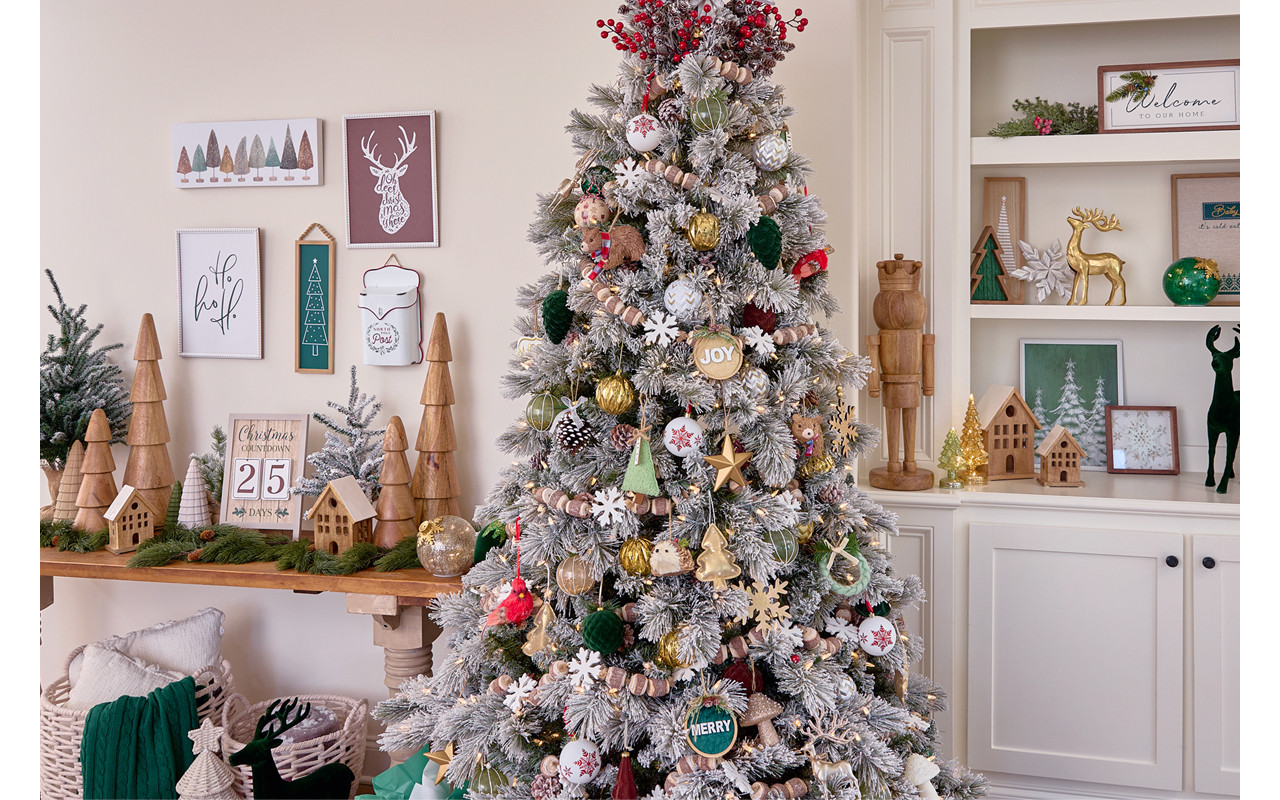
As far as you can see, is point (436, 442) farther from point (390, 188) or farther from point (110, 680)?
point (110, 680)

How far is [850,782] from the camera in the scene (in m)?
1.45

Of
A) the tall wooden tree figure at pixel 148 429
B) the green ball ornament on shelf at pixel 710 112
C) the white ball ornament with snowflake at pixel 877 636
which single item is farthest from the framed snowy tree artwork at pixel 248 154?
the white ball ornament with snowflake at pixel 877 636

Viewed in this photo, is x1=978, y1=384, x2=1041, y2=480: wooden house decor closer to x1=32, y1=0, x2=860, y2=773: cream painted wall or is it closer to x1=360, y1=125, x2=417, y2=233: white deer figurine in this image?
x1=32, y1=0, x2=860, y2=773: cream painted wall

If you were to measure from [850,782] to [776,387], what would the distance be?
2.32 ft

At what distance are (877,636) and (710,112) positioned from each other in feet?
3.39

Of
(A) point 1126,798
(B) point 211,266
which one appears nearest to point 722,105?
(B) point 211,266

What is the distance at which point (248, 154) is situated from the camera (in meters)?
2.39

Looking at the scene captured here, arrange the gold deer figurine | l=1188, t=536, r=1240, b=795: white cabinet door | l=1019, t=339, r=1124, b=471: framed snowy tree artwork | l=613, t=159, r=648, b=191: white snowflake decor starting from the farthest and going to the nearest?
l=1019, t=339, r=1124, b=471: framed snowy tree artwork → the gold deer figurine → l=1188, t=536, r=1240, b=795: white cabinet door → l=613, t=159, r=648, b=191: white snowflake decor

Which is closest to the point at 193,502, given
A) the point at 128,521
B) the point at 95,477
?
the point at 128,521

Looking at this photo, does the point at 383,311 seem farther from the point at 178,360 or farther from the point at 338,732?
the point at 338,732

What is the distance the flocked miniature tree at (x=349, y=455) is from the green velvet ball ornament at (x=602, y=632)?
3.24ft

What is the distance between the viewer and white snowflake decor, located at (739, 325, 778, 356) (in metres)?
1.51

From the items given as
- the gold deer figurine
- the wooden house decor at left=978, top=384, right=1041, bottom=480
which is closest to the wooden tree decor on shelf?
the gold deer figurine

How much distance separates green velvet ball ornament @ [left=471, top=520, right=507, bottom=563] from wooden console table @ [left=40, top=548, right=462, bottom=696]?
0.81 feet
